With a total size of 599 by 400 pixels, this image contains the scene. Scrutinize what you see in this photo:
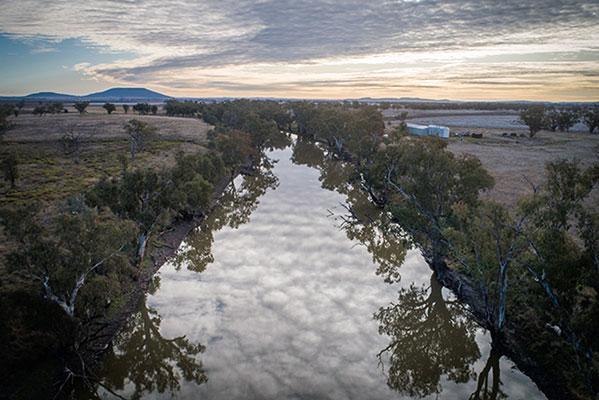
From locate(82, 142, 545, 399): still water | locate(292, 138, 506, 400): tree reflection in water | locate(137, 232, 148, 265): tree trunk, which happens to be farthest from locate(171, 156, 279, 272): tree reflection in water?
locate(292, 138, 506, 400): tree reflection in water

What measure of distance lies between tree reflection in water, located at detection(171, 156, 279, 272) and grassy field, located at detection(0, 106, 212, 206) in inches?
343

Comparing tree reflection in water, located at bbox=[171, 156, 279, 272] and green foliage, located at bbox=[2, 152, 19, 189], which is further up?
green foliage, located at bbox=[2, 152, 19, 189]

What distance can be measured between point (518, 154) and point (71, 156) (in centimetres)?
8969

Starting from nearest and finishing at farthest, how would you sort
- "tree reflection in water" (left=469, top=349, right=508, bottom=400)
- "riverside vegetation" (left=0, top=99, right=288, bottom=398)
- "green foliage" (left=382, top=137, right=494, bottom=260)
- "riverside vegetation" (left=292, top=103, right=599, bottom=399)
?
1. "riverside vegetation" (left=292, top=103, right=599, bottom=399)
2. "riverside vegetation" (left=0, top=99, right=288, bottom=398)
3. "tree reflection in water" (left=469, top=349, right=508, bottom=400)
4. "green foliage" (left=382, top=137, right=494, bottom=260)

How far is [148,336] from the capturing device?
66.8 feet

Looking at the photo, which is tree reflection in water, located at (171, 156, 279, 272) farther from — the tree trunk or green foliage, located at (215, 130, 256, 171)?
green foliage, located at (215, 130, 256, 171)

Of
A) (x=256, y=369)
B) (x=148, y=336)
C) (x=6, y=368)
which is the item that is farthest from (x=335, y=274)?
(x=6, y=368)

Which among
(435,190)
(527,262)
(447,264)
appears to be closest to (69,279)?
(527,262)

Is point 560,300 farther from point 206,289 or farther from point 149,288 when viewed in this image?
point 149,288

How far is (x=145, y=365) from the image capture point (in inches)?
721

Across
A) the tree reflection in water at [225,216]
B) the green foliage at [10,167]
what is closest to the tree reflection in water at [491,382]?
the tree reflection in water at [225,216]

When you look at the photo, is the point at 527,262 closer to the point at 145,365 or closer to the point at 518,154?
the point at 145,365

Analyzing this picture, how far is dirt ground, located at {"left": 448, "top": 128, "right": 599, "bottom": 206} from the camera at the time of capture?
46719 mm

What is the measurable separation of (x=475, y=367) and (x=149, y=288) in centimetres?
2164
